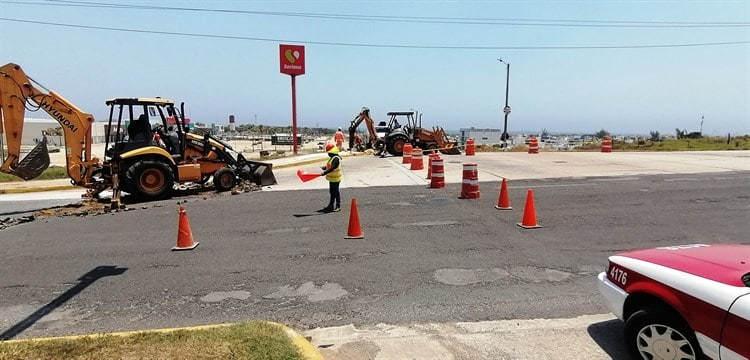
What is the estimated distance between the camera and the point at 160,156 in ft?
42.2

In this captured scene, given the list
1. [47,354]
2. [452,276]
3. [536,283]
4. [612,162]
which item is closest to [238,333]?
[47,354]

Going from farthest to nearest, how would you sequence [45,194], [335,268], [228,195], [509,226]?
[45,194]
[228,195]
[509,226]
[335,268]

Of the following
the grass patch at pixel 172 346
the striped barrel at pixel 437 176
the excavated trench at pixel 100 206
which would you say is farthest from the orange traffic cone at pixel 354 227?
the excavated trench at pixel 100 206

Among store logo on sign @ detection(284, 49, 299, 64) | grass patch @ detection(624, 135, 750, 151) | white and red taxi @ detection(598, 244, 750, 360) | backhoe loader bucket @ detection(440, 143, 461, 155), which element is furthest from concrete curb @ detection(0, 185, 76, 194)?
grass patch @ detection(624, 135, 750, 151)

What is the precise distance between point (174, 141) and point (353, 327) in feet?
35.9

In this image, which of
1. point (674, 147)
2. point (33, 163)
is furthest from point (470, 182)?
point (674, 147)

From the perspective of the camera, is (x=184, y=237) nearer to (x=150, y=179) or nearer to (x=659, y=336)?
(x=150, y=179)

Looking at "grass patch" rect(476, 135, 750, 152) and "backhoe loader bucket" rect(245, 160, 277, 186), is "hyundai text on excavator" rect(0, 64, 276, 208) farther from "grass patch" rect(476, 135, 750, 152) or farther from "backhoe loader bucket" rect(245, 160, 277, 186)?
"grass patch" rect(476, 135, 750, 152)

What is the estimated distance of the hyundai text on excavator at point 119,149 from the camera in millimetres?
11625

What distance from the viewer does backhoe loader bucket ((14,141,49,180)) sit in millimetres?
11828

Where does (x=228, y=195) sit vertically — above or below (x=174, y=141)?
below

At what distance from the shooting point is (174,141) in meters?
13.6

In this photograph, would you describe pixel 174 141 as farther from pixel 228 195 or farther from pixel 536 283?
pixel 536 283

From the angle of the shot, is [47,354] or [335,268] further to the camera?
[335,268]
